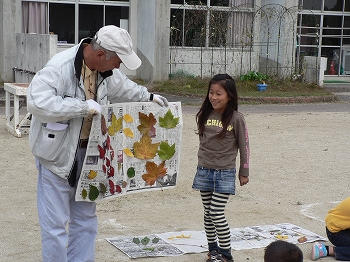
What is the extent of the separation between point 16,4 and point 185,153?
1029cm

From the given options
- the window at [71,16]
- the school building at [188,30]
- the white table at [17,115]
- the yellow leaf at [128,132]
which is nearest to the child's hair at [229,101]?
the yellow leaf at [128,132]

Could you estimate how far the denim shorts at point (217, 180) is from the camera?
16.6 ft

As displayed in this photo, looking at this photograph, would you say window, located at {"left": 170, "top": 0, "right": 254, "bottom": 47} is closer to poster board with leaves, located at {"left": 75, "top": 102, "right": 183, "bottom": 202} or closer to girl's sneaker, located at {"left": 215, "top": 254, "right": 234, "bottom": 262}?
poster board with leaves, located at {"left": 75, "top": 102, "right": 183, "bottom": 202}

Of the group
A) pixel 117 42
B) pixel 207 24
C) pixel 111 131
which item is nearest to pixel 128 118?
pixel 111 131

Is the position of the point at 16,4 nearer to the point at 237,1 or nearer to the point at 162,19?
the point at 162,19

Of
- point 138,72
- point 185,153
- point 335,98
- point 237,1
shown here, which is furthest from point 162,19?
point 185,153

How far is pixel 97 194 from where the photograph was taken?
14.4ft

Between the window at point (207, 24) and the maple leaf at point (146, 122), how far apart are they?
1457cm

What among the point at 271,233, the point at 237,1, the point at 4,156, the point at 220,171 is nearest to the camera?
the point at 220,171

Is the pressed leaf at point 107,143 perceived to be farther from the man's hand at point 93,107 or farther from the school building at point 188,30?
the school building at point 188,30

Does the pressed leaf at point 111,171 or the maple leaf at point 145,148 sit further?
the maple leaf at point 145,148

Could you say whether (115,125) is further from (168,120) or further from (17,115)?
(17,115)

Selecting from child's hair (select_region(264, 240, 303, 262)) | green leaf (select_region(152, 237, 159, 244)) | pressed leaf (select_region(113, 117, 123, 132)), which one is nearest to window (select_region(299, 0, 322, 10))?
green leaf (select_region(152, 237, 159, 244))

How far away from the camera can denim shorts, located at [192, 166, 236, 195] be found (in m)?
5.06
